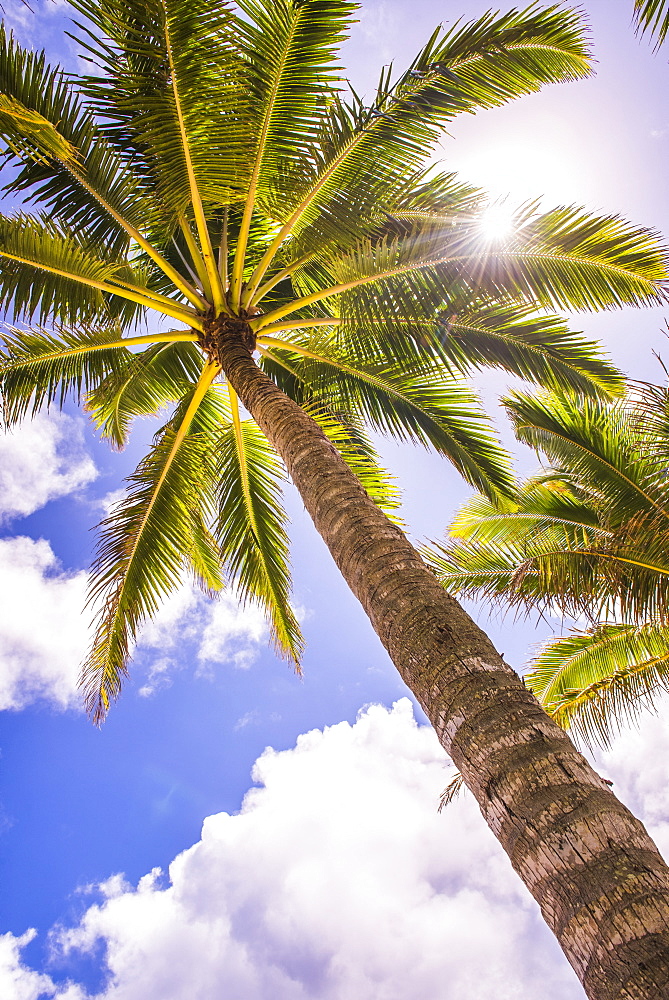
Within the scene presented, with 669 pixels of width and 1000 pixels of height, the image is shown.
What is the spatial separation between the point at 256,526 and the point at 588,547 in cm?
385

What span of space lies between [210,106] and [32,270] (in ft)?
6.83

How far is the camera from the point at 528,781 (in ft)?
5.82

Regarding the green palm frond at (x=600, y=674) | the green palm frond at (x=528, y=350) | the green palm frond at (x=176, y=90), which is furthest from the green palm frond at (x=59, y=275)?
the green palm frond at (x=600, y=674)

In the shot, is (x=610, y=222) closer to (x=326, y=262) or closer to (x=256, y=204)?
(x=326, y=262)

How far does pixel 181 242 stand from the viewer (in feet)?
24.2

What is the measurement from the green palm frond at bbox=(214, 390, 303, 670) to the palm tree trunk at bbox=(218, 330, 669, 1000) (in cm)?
468

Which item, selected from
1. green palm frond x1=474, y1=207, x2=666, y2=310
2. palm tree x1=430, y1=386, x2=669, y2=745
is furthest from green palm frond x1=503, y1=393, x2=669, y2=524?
green palm frond x1=474, y1=207, x2=666, y2=310

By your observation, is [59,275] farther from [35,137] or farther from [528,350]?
[528,350]

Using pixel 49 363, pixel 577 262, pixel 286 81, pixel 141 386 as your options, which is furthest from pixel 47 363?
pixel 577 262

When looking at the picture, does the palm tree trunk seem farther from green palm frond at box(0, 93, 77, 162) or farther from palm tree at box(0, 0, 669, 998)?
green palm frond at box(0, 93, 77, 162)

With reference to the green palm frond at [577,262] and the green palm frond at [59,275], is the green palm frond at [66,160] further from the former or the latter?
the green palm frond at [577,262]

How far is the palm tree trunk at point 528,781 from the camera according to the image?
1.38 m

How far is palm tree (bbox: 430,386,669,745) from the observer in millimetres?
6578

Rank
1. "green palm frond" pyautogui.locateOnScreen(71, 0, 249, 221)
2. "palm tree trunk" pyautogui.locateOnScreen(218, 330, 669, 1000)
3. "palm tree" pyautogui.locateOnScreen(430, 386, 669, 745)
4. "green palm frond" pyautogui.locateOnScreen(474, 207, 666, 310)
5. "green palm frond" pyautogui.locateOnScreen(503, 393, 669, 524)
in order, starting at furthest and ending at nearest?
"green palm frond" pyautogui.locateOnScreen(503, 393, 669, 524), "palm tree" pyautogui.locateOnScreen(430, 386, 669, 745), "green palm frond" pyautogui.locateOnScreen(474, 207, 666, 310), "green palm frond" pyautogui.locateOnScreen(71, 0, 249, 221), "palm tree trunk" pyautogui.locateOnScreen(218, 330, 669, 1000)
